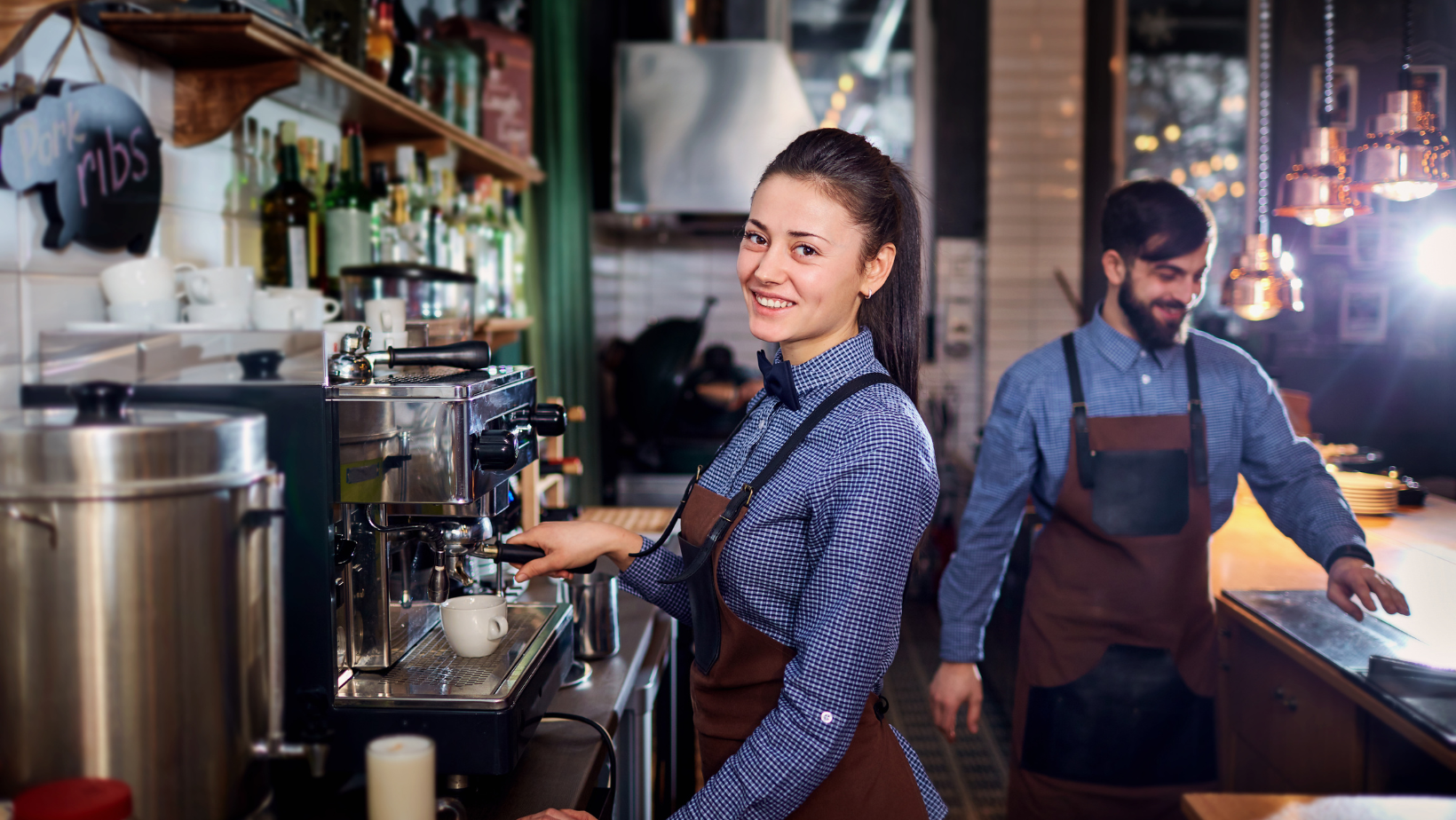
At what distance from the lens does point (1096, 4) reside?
5.12 metres

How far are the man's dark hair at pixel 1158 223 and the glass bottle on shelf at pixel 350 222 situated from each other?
155 cm

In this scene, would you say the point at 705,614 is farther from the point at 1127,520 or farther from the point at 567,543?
the point at 1127,520

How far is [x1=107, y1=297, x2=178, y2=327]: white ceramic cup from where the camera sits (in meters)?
1.35

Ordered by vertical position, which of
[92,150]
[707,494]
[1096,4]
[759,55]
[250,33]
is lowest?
[707,494]

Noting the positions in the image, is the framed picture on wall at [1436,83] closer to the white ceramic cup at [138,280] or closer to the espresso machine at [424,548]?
the espresso machine at [424,548]

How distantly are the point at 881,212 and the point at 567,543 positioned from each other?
582mm

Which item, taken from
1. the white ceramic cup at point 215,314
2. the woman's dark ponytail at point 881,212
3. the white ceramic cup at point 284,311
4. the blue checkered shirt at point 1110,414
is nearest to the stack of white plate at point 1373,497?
the blue checkered shirt at point 1110,414

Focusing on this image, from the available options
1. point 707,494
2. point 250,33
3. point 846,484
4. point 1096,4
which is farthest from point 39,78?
point 1096,4

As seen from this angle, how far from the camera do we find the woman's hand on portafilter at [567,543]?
1332 millimetres

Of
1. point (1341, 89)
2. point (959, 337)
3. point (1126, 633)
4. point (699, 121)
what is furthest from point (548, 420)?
point (1341, 89)

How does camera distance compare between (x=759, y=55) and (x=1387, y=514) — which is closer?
(x=1387, y=514)

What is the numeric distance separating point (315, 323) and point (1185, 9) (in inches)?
204

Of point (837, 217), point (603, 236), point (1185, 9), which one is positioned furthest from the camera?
point (1185, 9)

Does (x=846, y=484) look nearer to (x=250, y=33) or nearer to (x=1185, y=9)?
(x=250, y=33)
